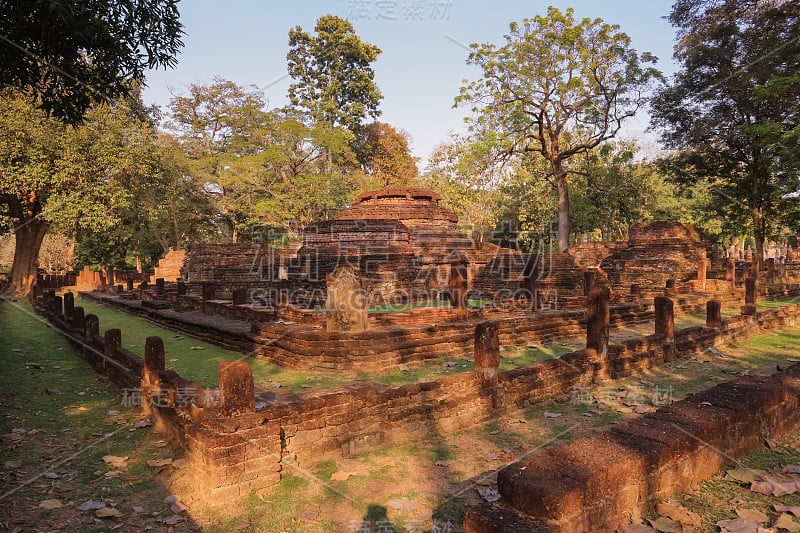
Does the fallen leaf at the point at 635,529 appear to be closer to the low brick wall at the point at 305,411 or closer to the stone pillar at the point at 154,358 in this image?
the low brick wall at the point at 305,411

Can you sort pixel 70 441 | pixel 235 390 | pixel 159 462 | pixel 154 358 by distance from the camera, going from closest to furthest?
pixel 235 390
pixel 159 462
pixel 70 441
pixel 154 358

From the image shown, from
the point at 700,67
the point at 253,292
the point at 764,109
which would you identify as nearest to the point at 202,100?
the point at 253,292

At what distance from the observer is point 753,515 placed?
2.98 m

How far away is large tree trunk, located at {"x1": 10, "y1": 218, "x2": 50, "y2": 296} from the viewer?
69.1 ft

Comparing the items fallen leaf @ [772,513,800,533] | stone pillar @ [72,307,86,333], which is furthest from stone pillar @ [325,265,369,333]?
fallen leaf @ [772,513,800,533]

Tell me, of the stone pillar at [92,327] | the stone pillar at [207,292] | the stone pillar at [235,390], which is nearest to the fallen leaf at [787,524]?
the stone pillar at [235,390]

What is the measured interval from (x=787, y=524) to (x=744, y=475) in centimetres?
75

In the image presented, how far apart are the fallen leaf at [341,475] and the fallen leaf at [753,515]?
2709 mm

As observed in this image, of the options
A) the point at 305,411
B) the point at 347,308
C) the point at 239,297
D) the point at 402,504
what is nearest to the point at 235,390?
the point at 305,411

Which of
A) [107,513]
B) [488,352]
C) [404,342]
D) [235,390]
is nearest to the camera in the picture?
[107,513]

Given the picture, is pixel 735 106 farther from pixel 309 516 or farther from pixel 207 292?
pixel 309 516

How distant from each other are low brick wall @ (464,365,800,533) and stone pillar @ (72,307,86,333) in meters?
8.82

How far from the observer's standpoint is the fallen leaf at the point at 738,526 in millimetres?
2795

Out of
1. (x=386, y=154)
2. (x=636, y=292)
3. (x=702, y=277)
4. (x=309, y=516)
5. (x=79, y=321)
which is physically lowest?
(x=309, y=516)
